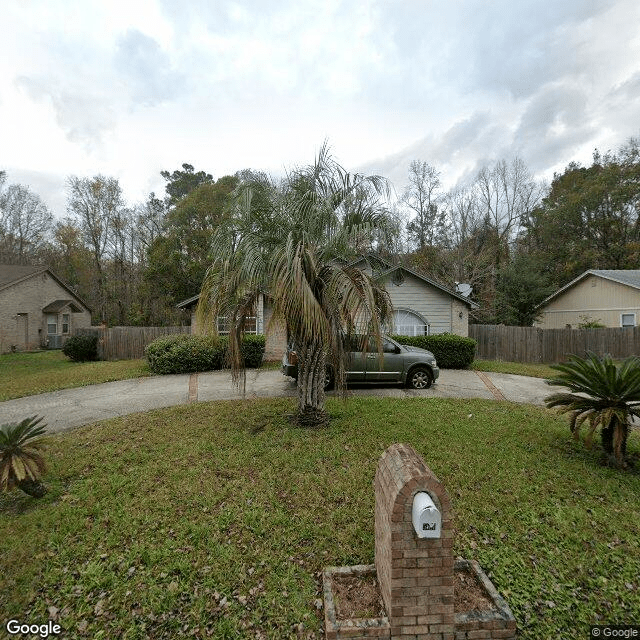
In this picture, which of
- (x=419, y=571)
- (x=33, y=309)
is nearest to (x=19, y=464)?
(x=419, y=571)

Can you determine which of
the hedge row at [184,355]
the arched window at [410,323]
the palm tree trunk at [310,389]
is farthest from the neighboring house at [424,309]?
the palm tree trunk at [310,389]

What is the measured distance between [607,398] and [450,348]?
8454 mm

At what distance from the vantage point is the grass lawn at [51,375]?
32.3ft

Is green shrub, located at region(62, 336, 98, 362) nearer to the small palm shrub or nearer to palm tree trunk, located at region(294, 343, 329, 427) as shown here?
the small palm shrub

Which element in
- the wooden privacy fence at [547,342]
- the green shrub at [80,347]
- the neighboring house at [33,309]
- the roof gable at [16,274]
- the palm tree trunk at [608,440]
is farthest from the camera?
the roof gable at [16,274]

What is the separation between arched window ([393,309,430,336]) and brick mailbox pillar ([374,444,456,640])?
12.6m

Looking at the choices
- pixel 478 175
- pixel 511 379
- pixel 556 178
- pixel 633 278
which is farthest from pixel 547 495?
pixel 556 178

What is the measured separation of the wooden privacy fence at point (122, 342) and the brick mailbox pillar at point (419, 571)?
15700 millimetres

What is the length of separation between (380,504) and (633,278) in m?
23.1

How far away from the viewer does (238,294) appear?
219 inches

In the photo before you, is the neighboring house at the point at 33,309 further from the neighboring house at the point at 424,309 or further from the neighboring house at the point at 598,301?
the neighboring house at the point at 598,301

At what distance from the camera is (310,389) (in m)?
6.16

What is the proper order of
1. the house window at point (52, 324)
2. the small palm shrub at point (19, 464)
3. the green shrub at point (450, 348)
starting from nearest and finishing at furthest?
the small palm shrub at point (19, 464), the green shrub at point (450, 348), the house window at point (52, 324)

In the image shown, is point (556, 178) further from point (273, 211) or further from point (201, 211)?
point (273, 211)
